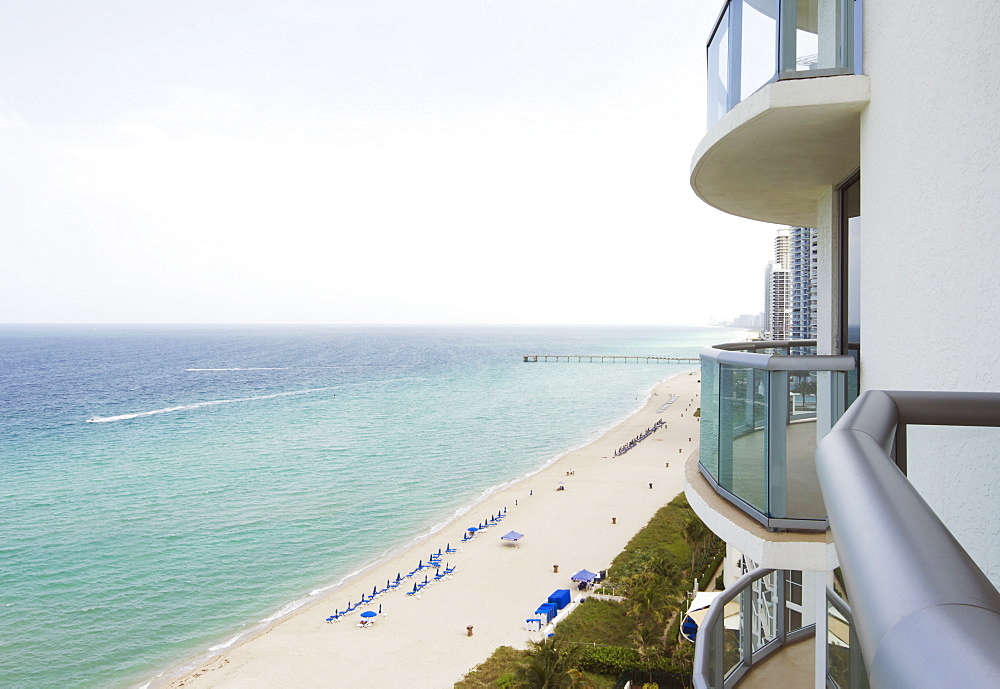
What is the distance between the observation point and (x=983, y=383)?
9.18 feet

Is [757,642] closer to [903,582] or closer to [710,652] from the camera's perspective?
[710,652]

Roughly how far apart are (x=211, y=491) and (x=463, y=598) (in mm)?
26104

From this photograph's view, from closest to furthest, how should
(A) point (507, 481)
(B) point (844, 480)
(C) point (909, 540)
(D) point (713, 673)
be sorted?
1. (C) point (909, 540)
2. (B) point (844, 480)
3. (D) point (713, 673)
4. (A) point (507, 481)

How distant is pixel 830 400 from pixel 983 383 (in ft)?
9.13

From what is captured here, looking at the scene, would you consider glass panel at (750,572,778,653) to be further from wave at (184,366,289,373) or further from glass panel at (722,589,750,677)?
wave at (184,366,289,373)

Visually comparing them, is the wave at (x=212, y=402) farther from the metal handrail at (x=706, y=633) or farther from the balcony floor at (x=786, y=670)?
the metal handrail at (x=706, y=633)

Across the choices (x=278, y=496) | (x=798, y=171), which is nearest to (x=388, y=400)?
(x=278, y=496)

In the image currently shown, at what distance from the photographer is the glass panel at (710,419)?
645cm

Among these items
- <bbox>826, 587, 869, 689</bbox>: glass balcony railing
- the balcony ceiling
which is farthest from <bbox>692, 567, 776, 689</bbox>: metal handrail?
the balcony ceiling

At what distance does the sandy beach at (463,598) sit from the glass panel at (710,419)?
17107mm

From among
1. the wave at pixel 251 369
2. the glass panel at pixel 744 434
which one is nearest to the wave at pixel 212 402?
the wave at pixel 251 369

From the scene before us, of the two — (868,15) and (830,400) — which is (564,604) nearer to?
(830,400)

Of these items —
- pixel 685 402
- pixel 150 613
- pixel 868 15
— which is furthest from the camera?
pixel 685 402

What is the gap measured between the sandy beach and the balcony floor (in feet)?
53.2
